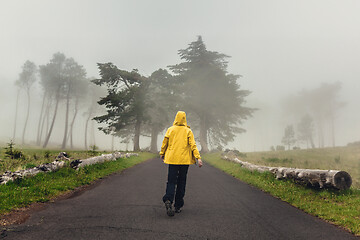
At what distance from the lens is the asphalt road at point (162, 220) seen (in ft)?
12.0

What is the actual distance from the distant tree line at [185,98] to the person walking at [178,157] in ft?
72.1

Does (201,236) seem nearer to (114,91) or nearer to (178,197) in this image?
(178,197)

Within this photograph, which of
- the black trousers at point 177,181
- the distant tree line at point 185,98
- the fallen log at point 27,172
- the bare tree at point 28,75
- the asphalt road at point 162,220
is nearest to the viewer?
the asphalt road at point 162,220

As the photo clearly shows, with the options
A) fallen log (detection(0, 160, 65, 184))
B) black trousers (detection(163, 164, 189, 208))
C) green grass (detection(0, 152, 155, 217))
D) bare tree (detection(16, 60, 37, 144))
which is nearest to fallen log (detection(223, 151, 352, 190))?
black trousers (detection(163, 164, 189, 208))

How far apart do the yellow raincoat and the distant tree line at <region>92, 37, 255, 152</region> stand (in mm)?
21927

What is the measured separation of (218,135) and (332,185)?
104 ft

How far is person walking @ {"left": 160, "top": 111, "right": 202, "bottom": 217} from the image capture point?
5195 millimetres

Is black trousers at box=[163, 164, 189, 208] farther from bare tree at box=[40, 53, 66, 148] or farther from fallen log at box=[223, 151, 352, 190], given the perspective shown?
bare tree at box=[40, 53, 66, 148]

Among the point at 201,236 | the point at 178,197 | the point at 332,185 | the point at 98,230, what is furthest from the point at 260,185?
the point at 98,230

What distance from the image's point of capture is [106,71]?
29.2m

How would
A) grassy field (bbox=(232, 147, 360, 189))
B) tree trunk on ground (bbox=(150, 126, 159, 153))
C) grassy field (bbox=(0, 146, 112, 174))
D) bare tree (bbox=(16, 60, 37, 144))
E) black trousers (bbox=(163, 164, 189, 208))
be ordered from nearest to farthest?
black trousers (bbox=(163, 164, 189, 208))
grassy field (bbox=(0, 146, 112, 174))
grassy field (bbox=(232, 147, 360, 189))
tree trunk on ground (bbox=(150, 126, 159, 153))
bare tree (bbox=(16, 60, 37, 144))

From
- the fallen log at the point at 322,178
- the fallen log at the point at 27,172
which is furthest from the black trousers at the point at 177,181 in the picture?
the fallen log at the point at 322,178

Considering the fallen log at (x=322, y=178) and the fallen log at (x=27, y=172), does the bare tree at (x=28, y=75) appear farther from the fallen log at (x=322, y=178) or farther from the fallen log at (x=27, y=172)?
the fallen log at (x=322, y=178)

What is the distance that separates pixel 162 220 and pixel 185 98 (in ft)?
104
